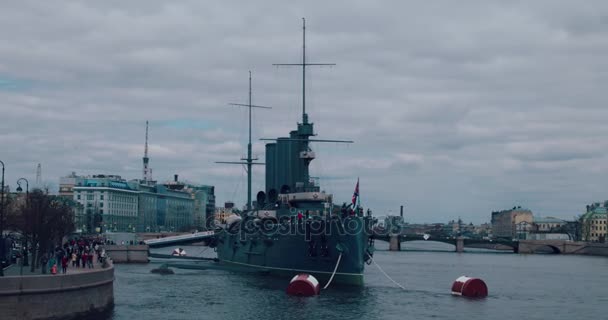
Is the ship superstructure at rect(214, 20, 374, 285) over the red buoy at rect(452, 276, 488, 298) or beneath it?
over

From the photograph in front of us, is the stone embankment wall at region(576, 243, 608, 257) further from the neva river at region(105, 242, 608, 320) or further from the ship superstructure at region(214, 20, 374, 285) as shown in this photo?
the ship superstructure at region(214, 20, 374, 285)

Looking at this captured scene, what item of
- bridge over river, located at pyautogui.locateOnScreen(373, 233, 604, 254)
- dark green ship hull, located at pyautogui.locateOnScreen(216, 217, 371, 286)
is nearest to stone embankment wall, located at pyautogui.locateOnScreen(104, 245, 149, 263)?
dark green ship hull, located at pyautogui.locateOnScreen(216, 217, 371, 286)

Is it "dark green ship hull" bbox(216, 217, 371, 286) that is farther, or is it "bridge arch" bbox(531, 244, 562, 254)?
"bridge arch" bbox(531, 244, 562, 254)

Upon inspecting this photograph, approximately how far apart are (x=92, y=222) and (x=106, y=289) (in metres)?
134

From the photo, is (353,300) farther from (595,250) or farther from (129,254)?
(595,250)

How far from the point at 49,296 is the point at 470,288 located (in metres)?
31.3

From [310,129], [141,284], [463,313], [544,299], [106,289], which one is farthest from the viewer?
[310,129]

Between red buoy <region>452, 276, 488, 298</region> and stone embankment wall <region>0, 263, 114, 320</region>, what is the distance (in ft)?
86.8

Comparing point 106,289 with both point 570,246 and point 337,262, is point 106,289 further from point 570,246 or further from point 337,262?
point 570,246

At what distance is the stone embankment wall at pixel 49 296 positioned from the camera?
33.3m

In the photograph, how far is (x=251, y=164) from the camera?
3819 inches

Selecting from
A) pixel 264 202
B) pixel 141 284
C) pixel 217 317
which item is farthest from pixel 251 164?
pixel 217 317

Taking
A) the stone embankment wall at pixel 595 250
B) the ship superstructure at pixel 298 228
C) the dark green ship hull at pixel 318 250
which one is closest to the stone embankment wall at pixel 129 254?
the ship superstructure at pixel 298 228

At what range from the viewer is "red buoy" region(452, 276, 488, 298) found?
5688cm
